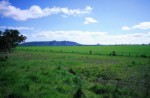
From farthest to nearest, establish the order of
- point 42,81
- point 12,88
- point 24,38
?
1. point 24,38
2. point 42,81
3. point 12,88

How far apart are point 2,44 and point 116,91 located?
67.2m

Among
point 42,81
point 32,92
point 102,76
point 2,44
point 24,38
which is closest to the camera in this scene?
point 32,92

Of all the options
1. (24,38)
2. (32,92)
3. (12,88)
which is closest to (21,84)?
(12,88)

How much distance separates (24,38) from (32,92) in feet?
259

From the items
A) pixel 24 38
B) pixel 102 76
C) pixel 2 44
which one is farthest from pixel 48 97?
pixel 24 38

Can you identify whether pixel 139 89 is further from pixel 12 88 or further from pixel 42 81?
pixel 12 88

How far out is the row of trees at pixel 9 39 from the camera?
2873 inches

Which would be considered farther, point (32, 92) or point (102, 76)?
point (102, 76)

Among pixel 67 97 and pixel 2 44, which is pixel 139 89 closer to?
pixel 67 97

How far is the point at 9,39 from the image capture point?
7538 centimetres

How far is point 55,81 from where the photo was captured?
54.1 ft

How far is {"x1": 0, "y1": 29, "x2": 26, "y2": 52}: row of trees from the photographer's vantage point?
7296 centimetres

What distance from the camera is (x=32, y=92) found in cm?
1305

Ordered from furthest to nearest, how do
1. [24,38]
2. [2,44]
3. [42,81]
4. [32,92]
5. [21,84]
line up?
[24,38] < [2,44] < [42,81] < [21,84] < [32,92]
